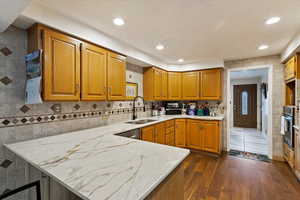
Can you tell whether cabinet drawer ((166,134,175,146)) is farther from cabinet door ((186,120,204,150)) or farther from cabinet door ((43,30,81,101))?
cabinet door ((43,30,81,101))

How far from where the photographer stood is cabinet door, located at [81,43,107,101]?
183cm

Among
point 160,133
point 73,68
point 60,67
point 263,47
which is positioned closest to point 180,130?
point 160,133

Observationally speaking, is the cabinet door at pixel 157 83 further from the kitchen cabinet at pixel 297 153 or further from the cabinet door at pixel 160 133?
the kitchen cabinet at pixel 297 153

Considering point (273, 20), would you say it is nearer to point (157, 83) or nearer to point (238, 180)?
point (157, 83)

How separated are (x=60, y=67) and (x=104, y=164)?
1274 mm

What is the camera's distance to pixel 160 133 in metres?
2.89

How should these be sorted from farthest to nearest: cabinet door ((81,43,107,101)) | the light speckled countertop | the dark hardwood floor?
the dark hardwood floor, cabinet door ((81,43,107,101)), the light speckled countertop

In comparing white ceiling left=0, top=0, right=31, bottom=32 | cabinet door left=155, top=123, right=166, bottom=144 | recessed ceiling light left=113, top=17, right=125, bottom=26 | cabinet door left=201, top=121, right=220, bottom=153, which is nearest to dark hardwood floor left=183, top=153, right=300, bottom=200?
cabinet door left=201, top=121, right=220, bottom=153

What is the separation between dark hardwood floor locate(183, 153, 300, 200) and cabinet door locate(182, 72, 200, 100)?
1.62m

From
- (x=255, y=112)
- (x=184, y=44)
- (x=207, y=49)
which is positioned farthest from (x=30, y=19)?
(x=255, y=112)

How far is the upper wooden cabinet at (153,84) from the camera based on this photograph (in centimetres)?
332

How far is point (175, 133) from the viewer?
3.50 meters

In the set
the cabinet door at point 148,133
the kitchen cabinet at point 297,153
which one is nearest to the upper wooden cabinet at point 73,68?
the cabinet door at point 148,133

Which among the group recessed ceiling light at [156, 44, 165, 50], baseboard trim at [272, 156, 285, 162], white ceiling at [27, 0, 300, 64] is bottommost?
baseboard trim at [272, 156, 285, 162]
